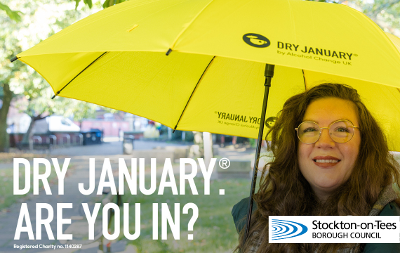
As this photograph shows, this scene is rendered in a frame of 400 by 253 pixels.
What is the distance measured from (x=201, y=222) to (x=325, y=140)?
259 inches

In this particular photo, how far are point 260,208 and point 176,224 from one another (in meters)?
5.84

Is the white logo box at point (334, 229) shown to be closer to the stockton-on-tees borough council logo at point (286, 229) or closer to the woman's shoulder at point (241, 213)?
the stockton-on-tees borough council logo at point (286, 229)

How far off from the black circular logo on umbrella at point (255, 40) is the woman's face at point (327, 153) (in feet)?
2.23

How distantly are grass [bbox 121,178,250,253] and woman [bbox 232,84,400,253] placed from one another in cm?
461

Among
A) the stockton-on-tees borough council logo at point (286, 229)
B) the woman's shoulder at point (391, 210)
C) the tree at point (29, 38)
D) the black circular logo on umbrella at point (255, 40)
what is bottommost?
the stockton-on-tees borough council logo at point (286, 229)

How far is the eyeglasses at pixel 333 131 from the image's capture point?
2.13m

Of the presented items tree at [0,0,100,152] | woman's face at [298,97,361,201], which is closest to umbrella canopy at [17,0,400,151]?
woman's face at [298,97,361,201]

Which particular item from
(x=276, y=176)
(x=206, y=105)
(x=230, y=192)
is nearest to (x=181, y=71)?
(x=206, y=105)

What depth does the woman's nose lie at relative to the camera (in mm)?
2112

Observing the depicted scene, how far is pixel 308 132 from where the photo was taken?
2.23 meters

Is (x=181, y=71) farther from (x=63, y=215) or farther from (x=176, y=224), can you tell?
Result: (x=63, y=215)

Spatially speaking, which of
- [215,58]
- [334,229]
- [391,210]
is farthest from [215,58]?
[391,210]

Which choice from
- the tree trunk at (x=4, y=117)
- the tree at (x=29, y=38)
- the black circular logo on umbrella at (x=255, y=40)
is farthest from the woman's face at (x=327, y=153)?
the tree trunk at (x=4, y=117)

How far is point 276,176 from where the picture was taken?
7.89ft
